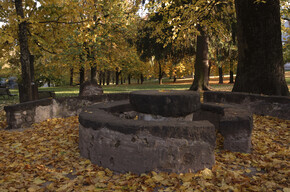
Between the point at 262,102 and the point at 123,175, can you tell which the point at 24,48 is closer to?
the point at 123,175

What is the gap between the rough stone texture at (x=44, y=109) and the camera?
6191 millimetres

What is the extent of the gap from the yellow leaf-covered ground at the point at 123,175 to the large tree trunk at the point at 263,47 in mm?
3167

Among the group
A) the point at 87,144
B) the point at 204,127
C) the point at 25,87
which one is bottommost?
the point at 87,144

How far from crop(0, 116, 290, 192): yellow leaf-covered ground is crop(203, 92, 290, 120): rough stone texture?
1.70 metres

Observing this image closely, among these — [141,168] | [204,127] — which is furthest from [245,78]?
[141,168]

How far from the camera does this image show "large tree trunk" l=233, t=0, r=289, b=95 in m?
7.70

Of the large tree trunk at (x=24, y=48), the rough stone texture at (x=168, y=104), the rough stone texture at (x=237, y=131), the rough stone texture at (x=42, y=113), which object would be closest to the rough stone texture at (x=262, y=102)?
the rough stone texture at (x=237, y=131)

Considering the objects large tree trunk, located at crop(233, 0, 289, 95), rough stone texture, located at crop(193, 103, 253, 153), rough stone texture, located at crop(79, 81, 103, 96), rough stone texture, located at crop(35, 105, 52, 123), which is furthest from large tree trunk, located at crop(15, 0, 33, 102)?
large tree trunk, located at crop(233, 0, 289, 95)

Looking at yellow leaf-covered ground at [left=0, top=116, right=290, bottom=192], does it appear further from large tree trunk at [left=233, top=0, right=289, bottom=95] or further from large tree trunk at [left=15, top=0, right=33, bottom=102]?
large tree trunk at [left=233, top=0, right=289, bottom=95]

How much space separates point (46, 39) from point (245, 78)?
8295 mm

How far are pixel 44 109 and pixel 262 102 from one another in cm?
738

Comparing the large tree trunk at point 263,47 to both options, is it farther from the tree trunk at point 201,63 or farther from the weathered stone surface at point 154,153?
the tree trunk at point 201,63

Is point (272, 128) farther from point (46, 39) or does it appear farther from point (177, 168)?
point (46, 39)

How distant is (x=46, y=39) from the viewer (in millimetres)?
8914
